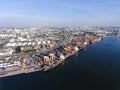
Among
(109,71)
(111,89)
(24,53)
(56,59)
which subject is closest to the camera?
(111,89)

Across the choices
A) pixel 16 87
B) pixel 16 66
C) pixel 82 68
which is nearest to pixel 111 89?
pixel 82 68

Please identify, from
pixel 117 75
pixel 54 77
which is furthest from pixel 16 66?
pixel 117 75

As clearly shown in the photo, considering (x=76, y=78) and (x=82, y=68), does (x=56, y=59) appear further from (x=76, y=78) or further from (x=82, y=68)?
(x=76, y=78)

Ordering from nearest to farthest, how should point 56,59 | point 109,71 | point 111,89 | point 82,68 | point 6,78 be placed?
point 111,89 < point 6,78 < point 109,71 < point 82,68 < point 56,59

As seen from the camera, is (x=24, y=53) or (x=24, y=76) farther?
(x=24, y=53)

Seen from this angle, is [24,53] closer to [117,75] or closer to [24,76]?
[24,76]

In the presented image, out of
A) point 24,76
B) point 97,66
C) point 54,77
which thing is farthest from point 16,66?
point 97,66

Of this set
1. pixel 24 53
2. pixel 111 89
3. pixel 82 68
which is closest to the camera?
pixel 111 89
